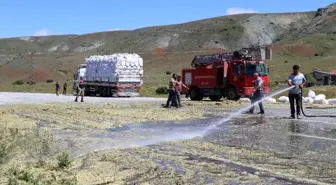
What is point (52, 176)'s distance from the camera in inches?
330

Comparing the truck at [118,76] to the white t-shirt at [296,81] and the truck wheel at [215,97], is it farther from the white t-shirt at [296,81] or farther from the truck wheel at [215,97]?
the white t-shirt at [296,81]

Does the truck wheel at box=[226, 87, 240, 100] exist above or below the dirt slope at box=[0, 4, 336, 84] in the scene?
below

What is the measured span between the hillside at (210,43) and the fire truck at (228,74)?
42310 millimetres

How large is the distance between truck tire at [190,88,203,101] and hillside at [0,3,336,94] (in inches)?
1659

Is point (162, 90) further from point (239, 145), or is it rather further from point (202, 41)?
point (202, 41)

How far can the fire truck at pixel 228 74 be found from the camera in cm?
3453

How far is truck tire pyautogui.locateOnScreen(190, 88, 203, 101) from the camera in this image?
37.7 metres

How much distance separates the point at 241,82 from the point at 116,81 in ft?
50.4

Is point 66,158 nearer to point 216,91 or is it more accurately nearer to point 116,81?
point 216,91

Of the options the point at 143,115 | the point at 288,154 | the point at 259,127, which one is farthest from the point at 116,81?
the point at 288,154

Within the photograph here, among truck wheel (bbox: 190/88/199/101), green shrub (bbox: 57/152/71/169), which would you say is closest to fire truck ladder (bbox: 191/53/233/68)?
truck wheel (bbox: 190/88/199/101)

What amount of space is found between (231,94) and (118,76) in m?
14.5

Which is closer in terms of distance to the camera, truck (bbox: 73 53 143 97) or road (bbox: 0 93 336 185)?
road (bbox: 0 93 336 185)

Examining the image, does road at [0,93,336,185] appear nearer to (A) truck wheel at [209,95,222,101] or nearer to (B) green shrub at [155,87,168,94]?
(A) truck wheel at [209,95,222,101]
